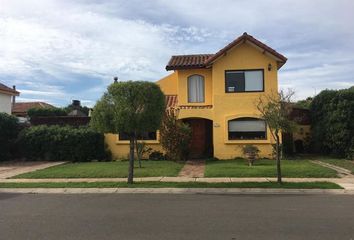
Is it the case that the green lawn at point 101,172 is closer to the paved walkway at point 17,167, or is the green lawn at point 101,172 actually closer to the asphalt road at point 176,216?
the paved walkway at point 17,167

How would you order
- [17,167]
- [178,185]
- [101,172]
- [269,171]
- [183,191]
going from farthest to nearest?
[17,167]
[101,172]
[269,171]
[178,185]
[183,191]

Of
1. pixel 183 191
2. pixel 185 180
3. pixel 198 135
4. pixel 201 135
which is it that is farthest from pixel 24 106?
pixel 183 191

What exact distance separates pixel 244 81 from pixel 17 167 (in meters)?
12.4

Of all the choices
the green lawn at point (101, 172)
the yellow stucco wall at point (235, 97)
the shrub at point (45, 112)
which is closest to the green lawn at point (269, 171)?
the green lawn at point (101, 172)

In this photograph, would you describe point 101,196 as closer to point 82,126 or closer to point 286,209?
point 286,209

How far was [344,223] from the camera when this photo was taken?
27.3 feet

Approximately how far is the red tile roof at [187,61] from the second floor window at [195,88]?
85cm

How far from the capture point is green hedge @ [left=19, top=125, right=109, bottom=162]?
2255 cm

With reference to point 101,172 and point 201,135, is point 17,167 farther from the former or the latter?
point 201,135

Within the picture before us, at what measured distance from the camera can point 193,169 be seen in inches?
723

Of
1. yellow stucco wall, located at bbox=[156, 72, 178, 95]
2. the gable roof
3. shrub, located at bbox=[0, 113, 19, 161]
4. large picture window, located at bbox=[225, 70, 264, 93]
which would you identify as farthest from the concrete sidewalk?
yellow stucco wall, located at bbox=[156, 72, 178, 95]

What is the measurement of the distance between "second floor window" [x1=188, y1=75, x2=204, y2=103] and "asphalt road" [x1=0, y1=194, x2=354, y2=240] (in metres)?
12.6

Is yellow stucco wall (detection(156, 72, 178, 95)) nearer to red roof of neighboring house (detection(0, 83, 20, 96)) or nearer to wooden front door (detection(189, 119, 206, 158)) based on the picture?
wooden front door (detection(189, 119, 206, 158))

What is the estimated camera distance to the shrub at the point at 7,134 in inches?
914
